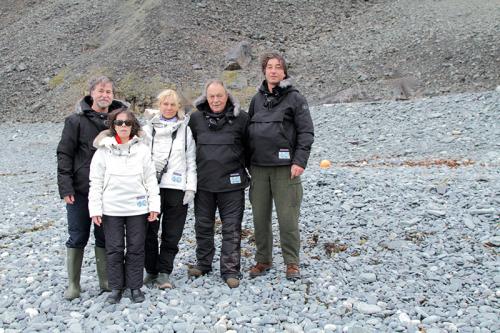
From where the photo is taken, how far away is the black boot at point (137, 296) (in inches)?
240

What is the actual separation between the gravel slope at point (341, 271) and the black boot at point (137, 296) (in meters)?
0.09

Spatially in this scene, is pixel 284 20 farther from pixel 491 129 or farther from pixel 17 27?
pixel 491 129

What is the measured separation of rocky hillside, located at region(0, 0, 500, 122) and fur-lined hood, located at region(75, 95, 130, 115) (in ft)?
63.8

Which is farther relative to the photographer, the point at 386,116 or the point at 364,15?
the point at 364,15

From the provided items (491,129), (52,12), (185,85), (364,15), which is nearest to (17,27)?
(52,12)

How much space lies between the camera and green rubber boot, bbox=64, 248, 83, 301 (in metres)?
6.37

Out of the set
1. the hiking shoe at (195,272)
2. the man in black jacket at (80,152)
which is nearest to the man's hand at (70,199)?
the man in black jacket at (80,152)

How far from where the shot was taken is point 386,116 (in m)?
20.6

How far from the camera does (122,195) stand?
5996 millimetres

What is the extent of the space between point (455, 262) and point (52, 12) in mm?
40122

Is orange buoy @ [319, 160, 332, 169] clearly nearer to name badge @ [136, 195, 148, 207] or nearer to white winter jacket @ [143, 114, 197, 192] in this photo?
white winter jacket @ [143, 114, 197, 192]

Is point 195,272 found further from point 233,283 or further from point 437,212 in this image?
point 437,212

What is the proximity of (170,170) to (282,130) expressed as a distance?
139 centimetres

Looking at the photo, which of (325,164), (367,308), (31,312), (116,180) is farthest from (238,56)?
(367,308)
